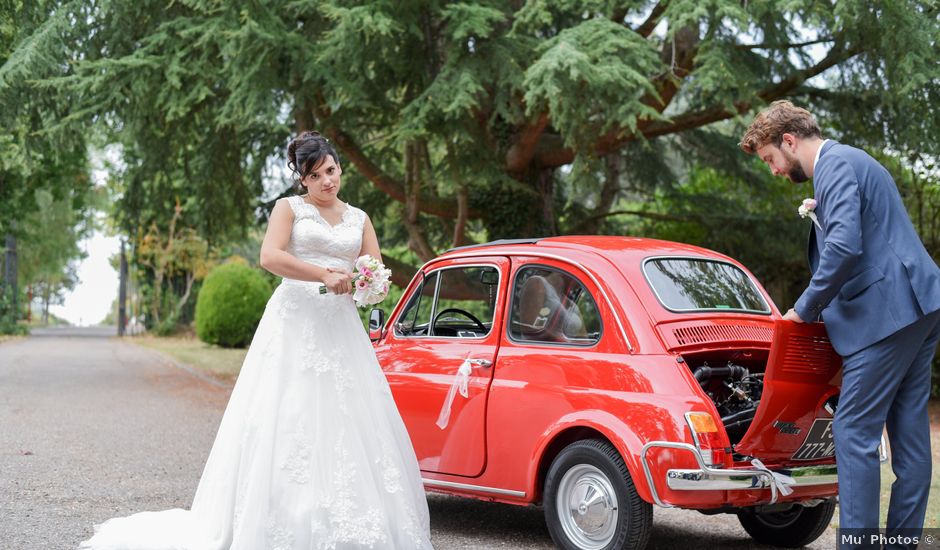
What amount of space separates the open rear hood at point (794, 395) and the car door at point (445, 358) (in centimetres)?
173

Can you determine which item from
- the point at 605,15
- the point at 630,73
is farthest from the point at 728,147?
the point at 630,73

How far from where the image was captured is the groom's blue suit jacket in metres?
4.72

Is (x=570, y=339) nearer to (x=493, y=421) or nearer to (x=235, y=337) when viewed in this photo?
(x=493, y=421)

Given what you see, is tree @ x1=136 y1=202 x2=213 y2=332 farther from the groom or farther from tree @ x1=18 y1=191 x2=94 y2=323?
the groom

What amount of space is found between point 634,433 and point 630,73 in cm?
636

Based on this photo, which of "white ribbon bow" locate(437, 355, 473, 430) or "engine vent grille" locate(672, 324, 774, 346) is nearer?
"engine vent grille" locate(672, 324, 774, 346)

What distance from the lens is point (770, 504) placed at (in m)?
5.72

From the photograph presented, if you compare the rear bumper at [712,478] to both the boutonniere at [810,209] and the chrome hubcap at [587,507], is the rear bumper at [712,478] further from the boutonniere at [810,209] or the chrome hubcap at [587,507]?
the boutonniere at [810,209]

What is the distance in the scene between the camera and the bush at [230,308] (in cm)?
3191

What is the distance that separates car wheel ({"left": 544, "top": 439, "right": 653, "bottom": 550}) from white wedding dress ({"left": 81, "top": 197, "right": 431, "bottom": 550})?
0.77m

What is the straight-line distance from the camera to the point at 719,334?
235 inches

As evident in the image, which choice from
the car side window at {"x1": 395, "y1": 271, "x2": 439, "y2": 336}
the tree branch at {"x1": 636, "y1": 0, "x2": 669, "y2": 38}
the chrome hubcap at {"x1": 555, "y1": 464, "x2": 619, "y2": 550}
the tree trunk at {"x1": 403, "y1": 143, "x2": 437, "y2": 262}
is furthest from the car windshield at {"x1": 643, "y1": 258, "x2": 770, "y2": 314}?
the tree trunk at {"x1": 403, "y1": 143, "x2": 437, "y2": 262}

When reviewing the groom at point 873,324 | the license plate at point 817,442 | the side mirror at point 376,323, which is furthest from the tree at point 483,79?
the groom at point 873,324

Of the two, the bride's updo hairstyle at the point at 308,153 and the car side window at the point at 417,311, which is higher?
the bride's updo hairstyle at the point at 308,153
